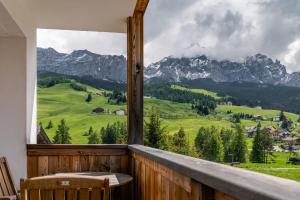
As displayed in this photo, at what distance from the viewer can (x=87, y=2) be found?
4266mm

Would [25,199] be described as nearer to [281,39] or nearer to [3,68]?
[281,39]

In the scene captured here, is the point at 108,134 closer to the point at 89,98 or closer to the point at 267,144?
the point at 89,98

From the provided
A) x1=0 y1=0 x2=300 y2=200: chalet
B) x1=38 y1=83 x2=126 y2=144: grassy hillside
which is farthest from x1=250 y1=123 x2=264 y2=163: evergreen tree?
x1=38 y1=83 x2=126 y2=144: grassy hillside

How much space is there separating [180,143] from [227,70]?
2.19m

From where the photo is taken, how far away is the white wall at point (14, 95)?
4.45 m

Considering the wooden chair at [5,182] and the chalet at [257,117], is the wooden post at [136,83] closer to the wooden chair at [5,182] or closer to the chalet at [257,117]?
the wooden chair at [5,182]

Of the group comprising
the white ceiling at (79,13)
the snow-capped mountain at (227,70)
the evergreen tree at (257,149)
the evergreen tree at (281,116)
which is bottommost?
the evergreen tree at (257,149)

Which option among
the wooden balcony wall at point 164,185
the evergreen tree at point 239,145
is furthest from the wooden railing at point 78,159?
the evergreen tree at point 239,145

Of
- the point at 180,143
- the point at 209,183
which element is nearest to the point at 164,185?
the point at 209,183

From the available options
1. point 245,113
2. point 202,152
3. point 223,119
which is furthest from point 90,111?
point 245,113

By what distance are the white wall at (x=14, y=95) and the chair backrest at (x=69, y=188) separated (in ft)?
8.81

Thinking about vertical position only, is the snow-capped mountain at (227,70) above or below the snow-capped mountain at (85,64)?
below

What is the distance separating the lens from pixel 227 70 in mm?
2641

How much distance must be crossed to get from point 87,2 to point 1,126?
180cm
